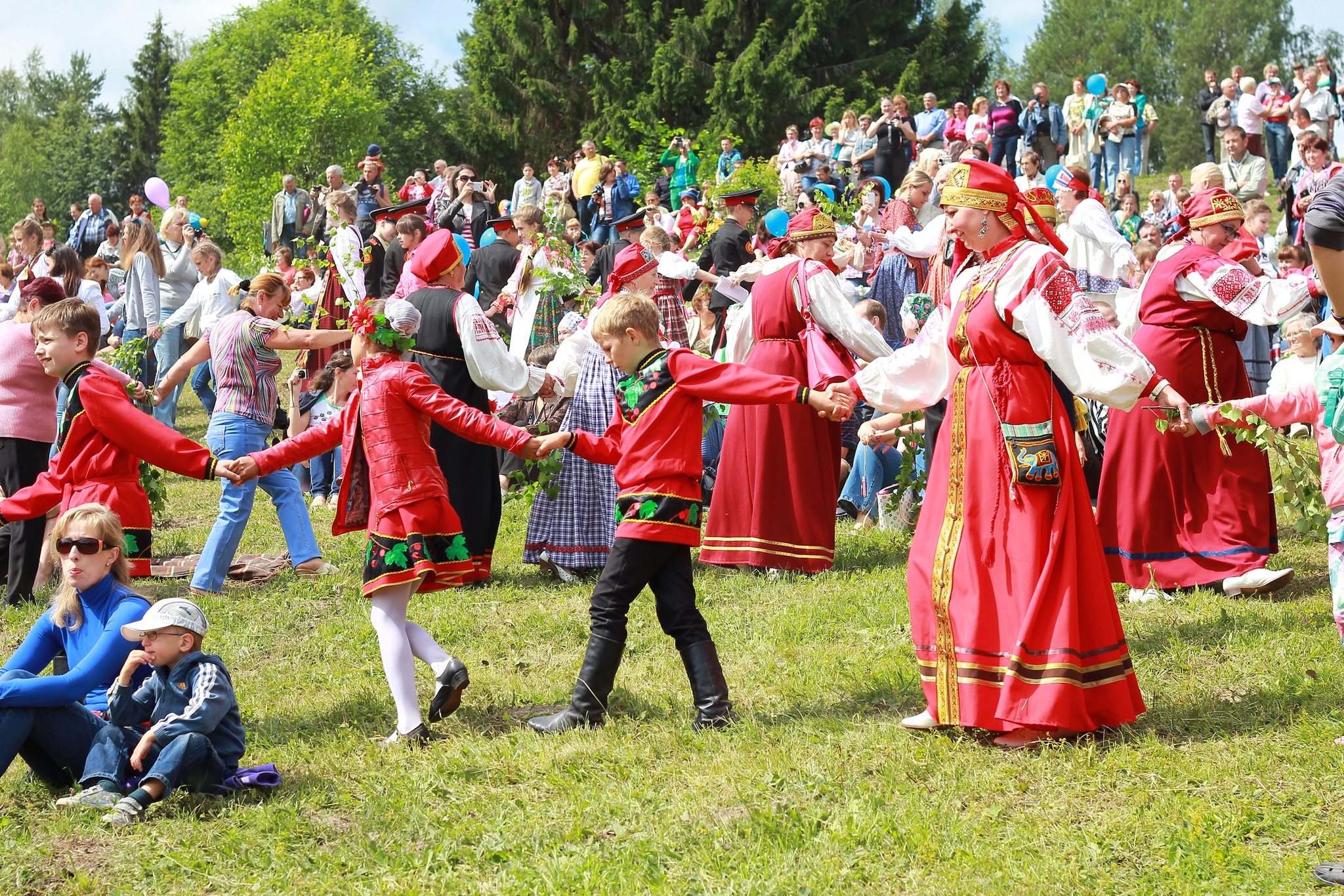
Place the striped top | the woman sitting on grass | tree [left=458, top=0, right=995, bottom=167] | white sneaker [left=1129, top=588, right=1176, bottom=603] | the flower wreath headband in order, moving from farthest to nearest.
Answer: tree [left=458, top=0, right=995, bottom=167] < the striped top < white sneaker [left=1129, top=588, right=1176, bottom=603] < the flower wreath headband < the woman sitting on grass

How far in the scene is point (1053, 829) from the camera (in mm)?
4223

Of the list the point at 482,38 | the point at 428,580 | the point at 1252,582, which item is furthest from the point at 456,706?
the point at 482,38

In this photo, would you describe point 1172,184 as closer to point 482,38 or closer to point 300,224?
point 300,224

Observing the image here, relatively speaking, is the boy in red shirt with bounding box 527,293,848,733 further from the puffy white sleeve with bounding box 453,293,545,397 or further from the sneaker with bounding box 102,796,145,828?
the puffy white sleeve with bounding box 453,293,545,397

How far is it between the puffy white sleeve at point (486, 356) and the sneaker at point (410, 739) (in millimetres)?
2848

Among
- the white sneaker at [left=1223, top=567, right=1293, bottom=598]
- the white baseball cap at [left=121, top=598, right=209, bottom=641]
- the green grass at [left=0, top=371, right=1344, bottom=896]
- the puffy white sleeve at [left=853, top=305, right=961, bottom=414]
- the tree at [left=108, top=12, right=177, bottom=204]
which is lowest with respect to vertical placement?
the green grass at [left=0, top=371, right=1344, bottom=896]

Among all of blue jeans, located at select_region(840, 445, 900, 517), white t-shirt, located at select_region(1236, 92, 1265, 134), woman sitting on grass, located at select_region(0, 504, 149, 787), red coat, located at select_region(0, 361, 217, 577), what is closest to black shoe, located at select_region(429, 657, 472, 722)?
woman sitting on grass, located at select_region(0, 504, 149, 787)

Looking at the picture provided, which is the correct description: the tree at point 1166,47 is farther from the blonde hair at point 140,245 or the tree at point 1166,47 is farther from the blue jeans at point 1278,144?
the blonde hair at point 140,245

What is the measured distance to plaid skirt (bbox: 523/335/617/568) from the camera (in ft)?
27.3

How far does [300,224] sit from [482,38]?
21678 millimetres

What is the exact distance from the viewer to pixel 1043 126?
20734mm

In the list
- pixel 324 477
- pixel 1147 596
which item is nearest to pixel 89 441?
pixel 324 477

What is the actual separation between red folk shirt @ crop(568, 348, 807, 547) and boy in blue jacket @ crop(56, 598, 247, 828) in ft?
5.41

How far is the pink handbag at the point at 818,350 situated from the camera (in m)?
7.86
